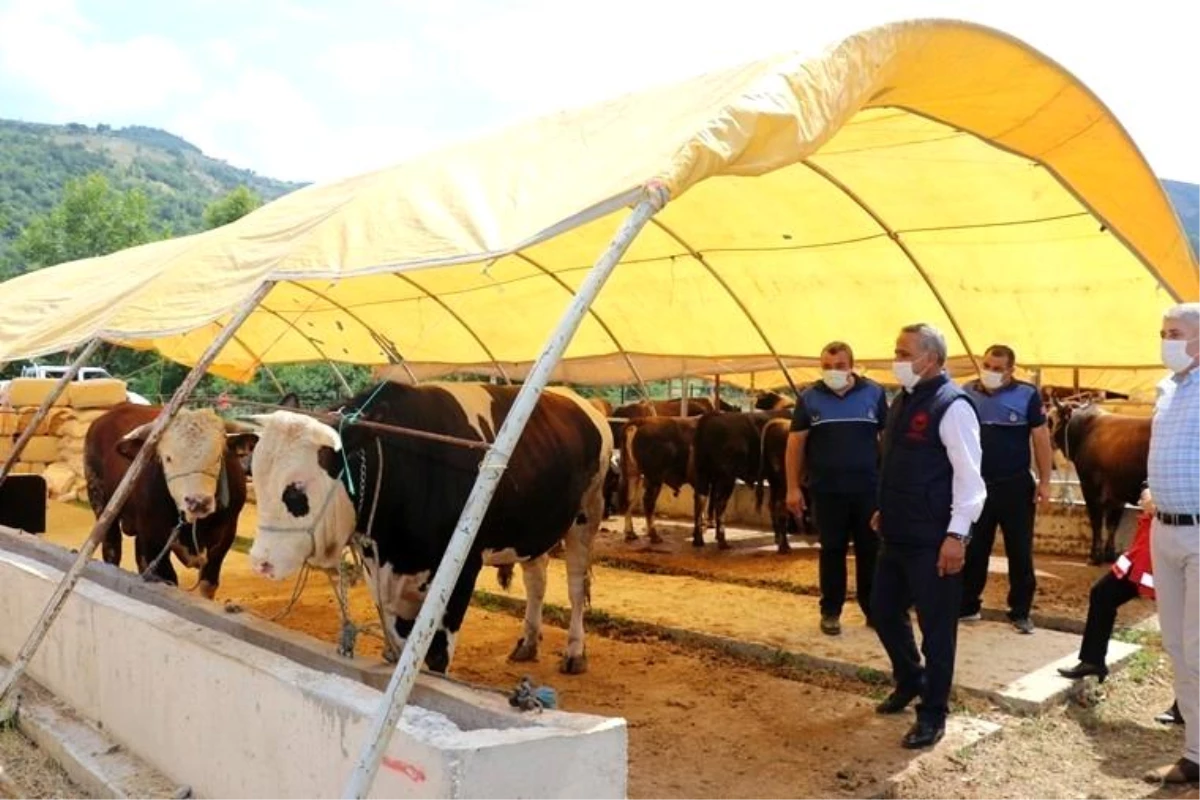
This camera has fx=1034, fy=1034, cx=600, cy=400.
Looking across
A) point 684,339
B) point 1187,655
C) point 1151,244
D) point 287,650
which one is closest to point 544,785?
point 287,650

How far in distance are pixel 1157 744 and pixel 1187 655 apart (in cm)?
111

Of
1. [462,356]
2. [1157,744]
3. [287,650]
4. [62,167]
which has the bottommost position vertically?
[1157,744]

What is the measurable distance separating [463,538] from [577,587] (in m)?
3.93

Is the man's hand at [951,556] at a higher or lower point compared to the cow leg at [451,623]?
higher

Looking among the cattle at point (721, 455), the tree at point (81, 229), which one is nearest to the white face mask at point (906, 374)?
the cattle at point (721, 455)

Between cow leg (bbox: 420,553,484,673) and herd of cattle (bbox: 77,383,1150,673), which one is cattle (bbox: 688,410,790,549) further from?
cow leg (bbox: 420,553,484,673)

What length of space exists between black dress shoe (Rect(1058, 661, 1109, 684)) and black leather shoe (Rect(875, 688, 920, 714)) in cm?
117

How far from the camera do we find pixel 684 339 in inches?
430

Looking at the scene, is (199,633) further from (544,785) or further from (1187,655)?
(1187,655)

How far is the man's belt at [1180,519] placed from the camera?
451 centimetres

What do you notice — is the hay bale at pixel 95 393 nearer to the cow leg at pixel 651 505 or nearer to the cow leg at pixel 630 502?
the cow leg at pixel 630 502

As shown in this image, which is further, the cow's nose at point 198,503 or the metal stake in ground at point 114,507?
the cow's nose at point 198,503

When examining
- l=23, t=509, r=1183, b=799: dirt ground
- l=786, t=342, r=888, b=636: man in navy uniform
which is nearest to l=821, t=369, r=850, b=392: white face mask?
l=786, t=342, r=888, b=636: man in navy uniform

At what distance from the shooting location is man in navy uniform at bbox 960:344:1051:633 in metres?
7.04
